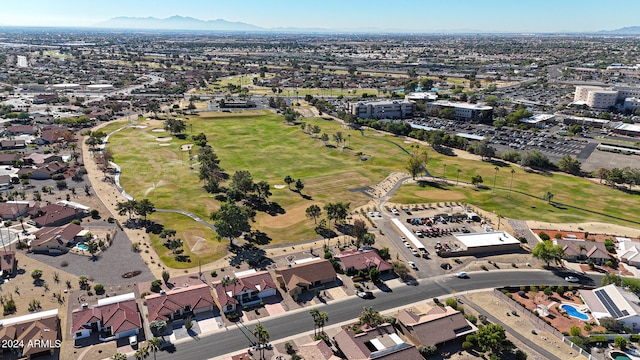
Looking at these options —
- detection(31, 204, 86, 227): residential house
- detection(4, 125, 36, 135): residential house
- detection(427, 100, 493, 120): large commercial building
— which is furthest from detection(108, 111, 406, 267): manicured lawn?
detection(427, 100, 493, 120): large commercial building

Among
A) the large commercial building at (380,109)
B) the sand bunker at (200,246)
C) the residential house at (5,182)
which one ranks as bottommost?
the sand bunker at (200,246)

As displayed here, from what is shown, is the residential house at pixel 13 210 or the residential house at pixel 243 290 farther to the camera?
the residential house at pixel 13 210

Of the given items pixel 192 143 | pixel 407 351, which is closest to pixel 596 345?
pixel 407 351

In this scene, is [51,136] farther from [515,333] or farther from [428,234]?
[515,333]

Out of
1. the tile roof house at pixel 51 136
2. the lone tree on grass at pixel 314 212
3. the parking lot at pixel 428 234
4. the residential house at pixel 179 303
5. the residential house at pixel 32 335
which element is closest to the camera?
the residential house at pixel 32 335

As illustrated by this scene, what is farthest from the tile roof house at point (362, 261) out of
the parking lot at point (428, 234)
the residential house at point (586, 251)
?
the residential house at point (586, 251)

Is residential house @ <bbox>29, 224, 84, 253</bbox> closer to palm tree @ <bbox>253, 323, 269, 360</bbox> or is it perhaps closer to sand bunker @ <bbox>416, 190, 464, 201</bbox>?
palm tree @ <bbox>253, 323, 269, 360</bbox>

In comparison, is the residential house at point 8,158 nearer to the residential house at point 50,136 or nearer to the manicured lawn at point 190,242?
the residential house at point 50,136
